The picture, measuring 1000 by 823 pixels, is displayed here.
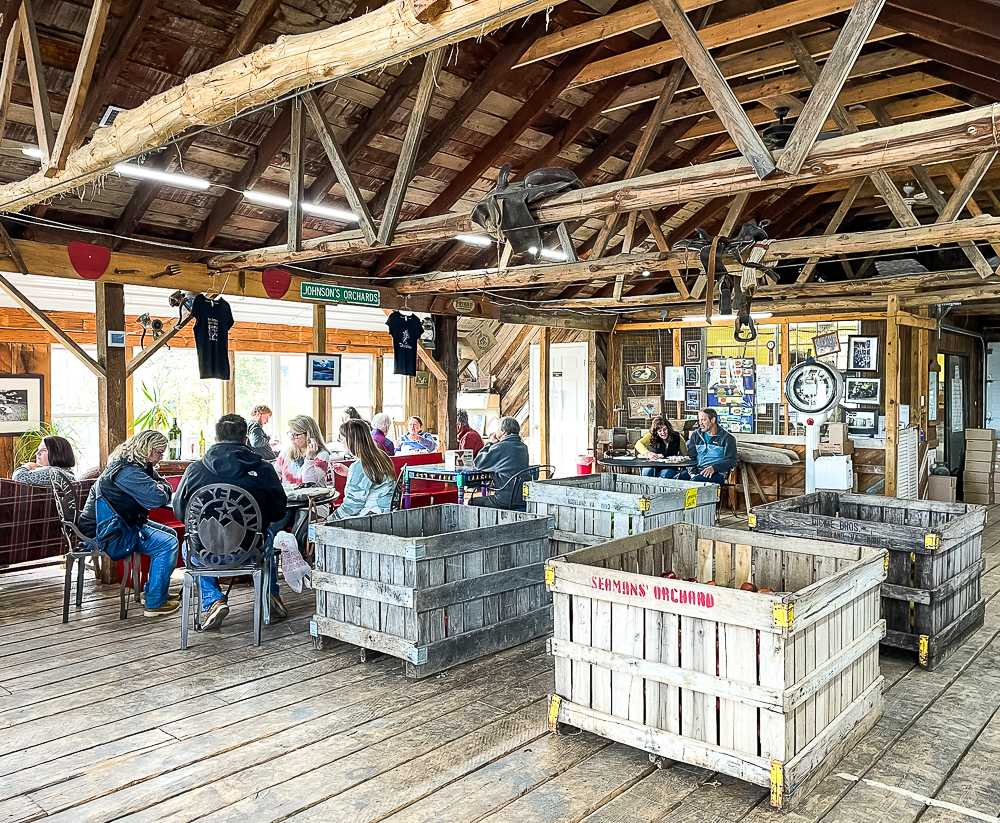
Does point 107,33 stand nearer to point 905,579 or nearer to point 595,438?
point 905,579

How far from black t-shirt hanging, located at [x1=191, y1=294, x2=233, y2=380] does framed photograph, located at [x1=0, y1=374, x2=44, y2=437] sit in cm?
330

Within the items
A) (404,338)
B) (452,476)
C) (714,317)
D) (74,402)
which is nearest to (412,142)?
(452,476)

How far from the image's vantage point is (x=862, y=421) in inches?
420

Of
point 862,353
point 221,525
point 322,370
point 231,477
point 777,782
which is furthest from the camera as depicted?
point 862,353

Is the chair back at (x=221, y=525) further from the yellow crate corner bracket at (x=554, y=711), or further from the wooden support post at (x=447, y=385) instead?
the wooden support post at (x=447, y=385)

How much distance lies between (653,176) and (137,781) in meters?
4.08

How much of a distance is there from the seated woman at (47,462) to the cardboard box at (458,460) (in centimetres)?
338

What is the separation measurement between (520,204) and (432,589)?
2532mm

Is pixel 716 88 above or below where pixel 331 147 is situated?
below

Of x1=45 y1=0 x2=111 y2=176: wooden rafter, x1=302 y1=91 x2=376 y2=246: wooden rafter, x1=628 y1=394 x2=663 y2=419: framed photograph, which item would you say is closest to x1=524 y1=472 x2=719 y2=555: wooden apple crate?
x1=302 y1=91 x2=376 y2=246: wooden rafter

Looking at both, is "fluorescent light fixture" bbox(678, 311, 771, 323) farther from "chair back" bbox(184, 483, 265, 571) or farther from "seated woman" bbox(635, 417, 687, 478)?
"chair back" bbox(184, 483, 265, 571)

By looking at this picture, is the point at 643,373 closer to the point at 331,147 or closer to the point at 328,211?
the point at 328,211

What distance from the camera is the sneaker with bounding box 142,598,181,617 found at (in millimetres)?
5586

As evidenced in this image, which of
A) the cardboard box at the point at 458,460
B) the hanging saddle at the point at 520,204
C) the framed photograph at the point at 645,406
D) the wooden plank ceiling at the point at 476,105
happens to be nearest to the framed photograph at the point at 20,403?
the wooden plank ceiling at the point at 476,105
